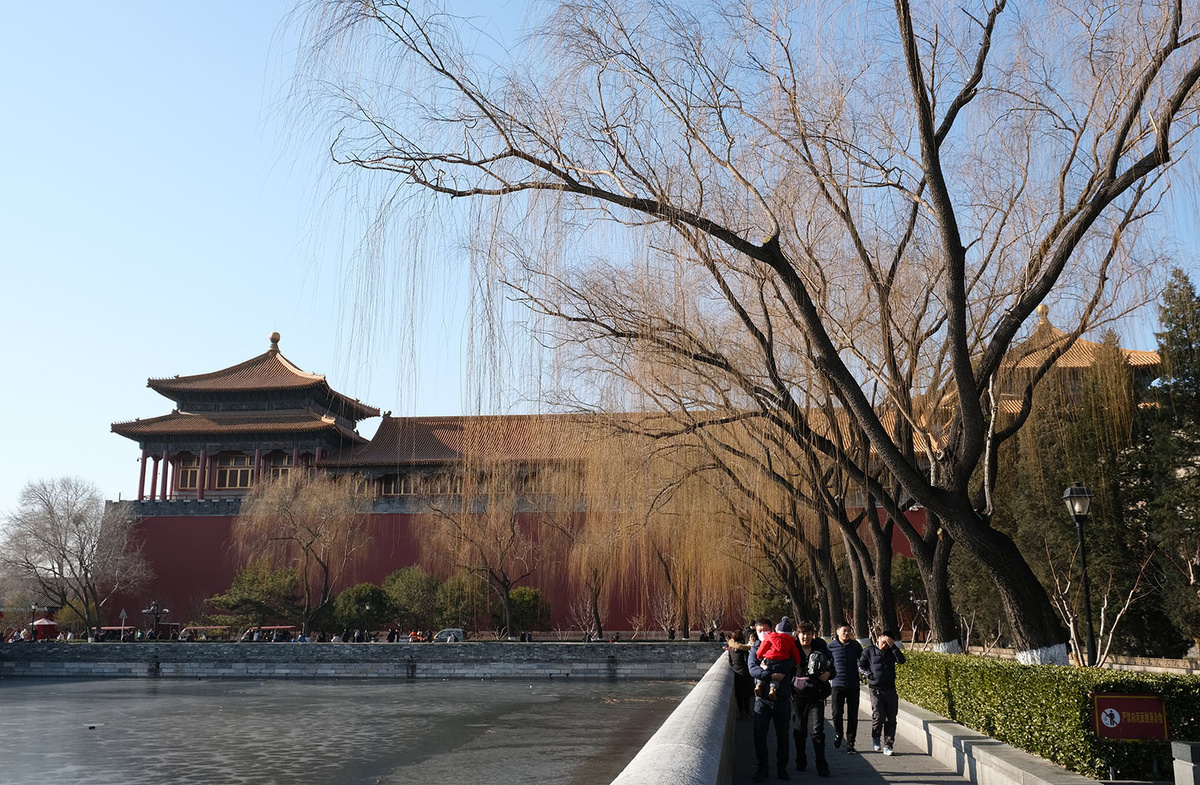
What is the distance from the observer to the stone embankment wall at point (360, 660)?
2056 centimetres

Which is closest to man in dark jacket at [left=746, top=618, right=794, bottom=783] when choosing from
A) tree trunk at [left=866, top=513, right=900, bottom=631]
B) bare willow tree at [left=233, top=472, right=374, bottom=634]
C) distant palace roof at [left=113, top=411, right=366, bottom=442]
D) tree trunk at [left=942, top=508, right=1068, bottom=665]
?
tree trunk at [left=942, top=508, right=1068, bottom=665]

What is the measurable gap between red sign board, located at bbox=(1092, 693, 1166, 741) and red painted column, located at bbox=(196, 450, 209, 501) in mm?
27562

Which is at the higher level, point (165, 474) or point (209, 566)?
point (165, 474)

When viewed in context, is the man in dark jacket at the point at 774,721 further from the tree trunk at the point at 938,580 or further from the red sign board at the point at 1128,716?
the tree trunk at the point at 938,580

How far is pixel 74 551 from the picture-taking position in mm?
26578

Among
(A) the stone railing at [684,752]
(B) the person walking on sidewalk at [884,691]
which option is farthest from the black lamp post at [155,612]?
(A) the stone railing at [684,752]

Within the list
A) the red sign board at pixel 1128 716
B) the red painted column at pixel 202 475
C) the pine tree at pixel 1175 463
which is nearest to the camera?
the red sign board at pixel 1128 716

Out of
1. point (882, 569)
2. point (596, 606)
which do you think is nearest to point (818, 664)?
point (882, 569)

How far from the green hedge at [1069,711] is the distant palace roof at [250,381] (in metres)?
24.7

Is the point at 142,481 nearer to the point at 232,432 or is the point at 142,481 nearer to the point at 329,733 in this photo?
the point at 232,432

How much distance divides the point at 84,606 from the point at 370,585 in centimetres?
858

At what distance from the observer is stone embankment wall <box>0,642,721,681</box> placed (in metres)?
20.6

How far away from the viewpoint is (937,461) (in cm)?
641

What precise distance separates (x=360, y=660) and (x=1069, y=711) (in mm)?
18793
